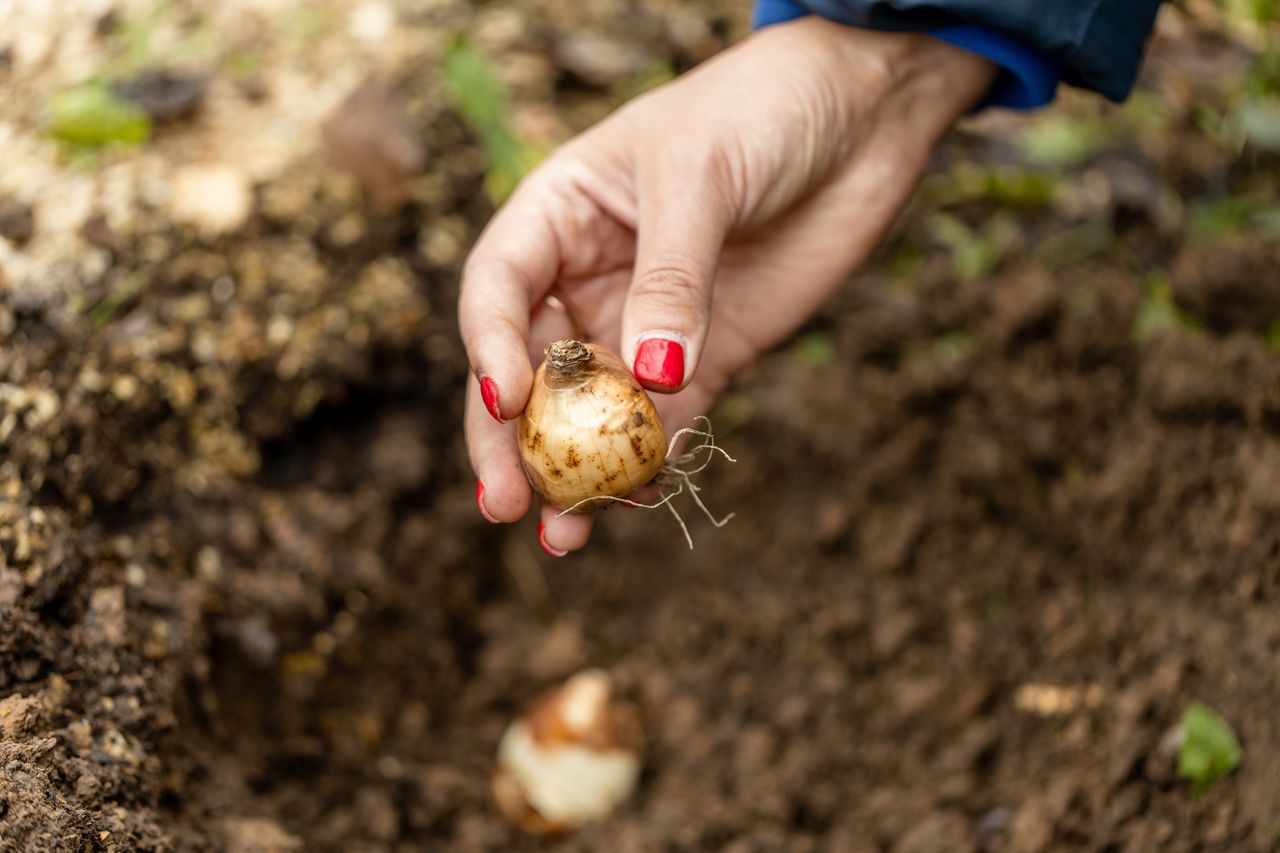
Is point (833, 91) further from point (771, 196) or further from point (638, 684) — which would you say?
point (638, 684)

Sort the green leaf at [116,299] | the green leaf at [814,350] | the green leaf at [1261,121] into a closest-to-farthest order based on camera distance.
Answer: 1. the green leaf at [116,299]
2. the green leaf at [814,350]
3. the green leaf at [1261,121]

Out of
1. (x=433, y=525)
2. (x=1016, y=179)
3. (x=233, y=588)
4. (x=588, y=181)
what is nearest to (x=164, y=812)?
(x=233, y=588)

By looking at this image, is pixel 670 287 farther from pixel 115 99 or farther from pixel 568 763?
pixel 115 99

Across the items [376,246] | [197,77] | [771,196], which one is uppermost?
[771,196]

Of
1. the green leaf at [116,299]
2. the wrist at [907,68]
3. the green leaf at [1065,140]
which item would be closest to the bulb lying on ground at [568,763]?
the green leaf at [116,299]

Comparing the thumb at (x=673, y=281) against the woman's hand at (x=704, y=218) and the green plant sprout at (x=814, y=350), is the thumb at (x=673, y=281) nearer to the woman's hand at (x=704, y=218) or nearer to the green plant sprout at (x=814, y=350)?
the woman's hand at (x=704, y=218)

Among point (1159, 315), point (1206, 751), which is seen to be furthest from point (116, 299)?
point (1159, 315)
